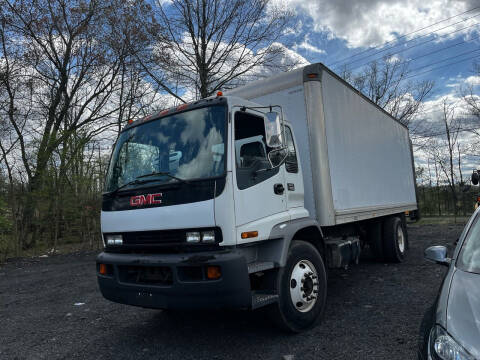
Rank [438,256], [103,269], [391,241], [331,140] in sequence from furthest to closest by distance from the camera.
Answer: [391,241], [331,140], [103,269], [438,256]

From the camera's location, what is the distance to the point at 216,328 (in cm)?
432

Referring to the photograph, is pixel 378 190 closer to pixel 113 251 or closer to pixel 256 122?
pixel 256 122

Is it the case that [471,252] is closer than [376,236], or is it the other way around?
[471,252]

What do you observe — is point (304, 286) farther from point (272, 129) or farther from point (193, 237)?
point (272, 129)

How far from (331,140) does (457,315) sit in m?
3.28

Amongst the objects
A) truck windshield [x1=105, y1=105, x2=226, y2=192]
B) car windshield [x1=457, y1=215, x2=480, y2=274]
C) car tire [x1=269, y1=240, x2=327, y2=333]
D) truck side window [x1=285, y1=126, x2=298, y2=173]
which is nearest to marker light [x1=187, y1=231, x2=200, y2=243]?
truck windshield [x1=105, y1=105, x2=226, y2=192]

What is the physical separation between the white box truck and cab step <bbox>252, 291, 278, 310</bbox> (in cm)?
1

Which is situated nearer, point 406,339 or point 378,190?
point 406,339

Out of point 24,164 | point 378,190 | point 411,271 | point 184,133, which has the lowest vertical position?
point 411,271

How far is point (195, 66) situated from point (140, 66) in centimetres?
241

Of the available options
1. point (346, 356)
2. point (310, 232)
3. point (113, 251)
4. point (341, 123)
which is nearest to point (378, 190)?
point (341, 123)

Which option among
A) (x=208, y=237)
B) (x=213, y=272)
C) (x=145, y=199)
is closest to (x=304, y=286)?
(x=213, y=272)

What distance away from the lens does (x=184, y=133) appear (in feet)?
12.9

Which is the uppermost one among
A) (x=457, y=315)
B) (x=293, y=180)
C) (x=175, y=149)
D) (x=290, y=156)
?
(x=175, y=149)
